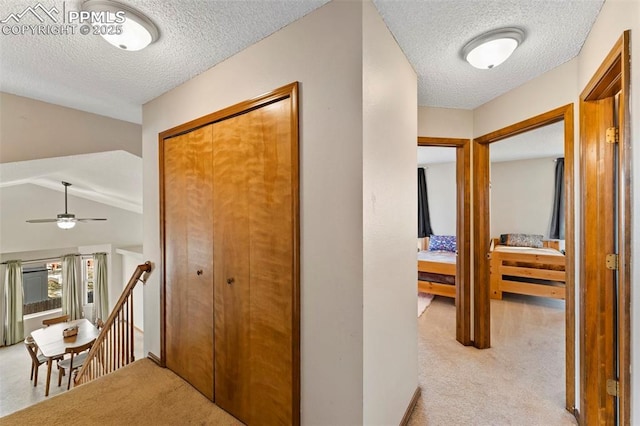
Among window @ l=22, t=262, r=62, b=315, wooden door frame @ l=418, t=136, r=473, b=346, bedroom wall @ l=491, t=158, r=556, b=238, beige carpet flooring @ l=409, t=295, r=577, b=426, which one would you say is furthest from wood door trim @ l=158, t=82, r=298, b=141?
window @ l=22, t=262, r=62, b=315

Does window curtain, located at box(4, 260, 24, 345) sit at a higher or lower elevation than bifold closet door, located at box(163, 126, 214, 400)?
lower

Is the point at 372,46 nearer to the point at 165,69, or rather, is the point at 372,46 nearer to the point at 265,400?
the point at 165,69

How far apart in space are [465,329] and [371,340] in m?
1.91

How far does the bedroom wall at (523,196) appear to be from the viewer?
A: 491cm

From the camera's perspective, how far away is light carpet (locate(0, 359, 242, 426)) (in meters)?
1.74

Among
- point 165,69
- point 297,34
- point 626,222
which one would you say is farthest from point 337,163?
point 165,69

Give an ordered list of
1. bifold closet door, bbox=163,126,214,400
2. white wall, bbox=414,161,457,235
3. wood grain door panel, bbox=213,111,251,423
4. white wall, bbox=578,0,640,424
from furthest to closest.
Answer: white wall, bbox=414,161,457,235 → bifold closet door, bbox=163,126,214,400 → wood grain door panel, bbox=213,111,251,423 → white wall, bbox=578,0,640,424

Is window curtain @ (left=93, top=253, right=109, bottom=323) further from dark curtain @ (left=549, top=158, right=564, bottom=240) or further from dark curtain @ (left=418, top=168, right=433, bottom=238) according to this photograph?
dark curtain @ (left=549, top=158, right=564, bottom=240)

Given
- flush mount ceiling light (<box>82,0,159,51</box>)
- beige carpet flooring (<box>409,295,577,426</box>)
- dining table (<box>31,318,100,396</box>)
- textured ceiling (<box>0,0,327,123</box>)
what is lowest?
dining table (<box>31,318,100,396</box>)

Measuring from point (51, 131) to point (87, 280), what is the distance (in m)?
6.80

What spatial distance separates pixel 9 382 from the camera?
468 centimetres

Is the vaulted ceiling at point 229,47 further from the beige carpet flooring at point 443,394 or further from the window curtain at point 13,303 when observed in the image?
the window curtain at point 13,303

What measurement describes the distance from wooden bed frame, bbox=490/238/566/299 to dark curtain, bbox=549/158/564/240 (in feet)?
3.84

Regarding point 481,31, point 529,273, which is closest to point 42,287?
point 481,31
